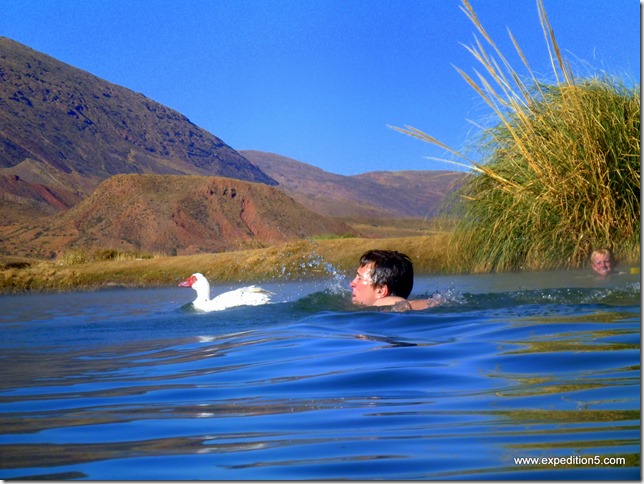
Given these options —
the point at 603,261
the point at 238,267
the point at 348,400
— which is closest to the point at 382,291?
the point at 603,261

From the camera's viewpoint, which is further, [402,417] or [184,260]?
[184,260]

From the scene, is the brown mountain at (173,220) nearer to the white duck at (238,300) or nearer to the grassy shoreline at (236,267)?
the grassy shoreline at (236,267)

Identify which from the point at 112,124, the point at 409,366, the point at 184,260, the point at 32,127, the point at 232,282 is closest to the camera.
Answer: the point at 409,366

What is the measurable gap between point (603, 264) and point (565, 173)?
102 cm

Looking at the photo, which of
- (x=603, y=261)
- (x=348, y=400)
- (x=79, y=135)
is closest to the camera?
(x=348, y=400)

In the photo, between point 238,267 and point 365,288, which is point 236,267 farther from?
point 365,288

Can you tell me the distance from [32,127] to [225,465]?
139939 mm

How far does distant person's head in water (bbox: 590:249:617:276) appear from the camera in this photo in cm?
916

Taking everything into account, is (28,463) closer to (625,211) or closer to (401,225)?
(625,211)

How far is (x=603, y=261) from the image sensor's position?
922 cm

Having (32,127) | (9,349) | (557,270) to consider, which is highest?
(32,127)

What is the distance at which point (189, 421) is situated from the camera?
3314 mm

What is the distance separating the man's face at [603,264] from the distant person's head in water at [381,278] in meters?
2.39

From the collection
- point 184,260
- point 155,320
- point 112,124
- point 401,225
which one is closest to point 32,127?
point 112,124
